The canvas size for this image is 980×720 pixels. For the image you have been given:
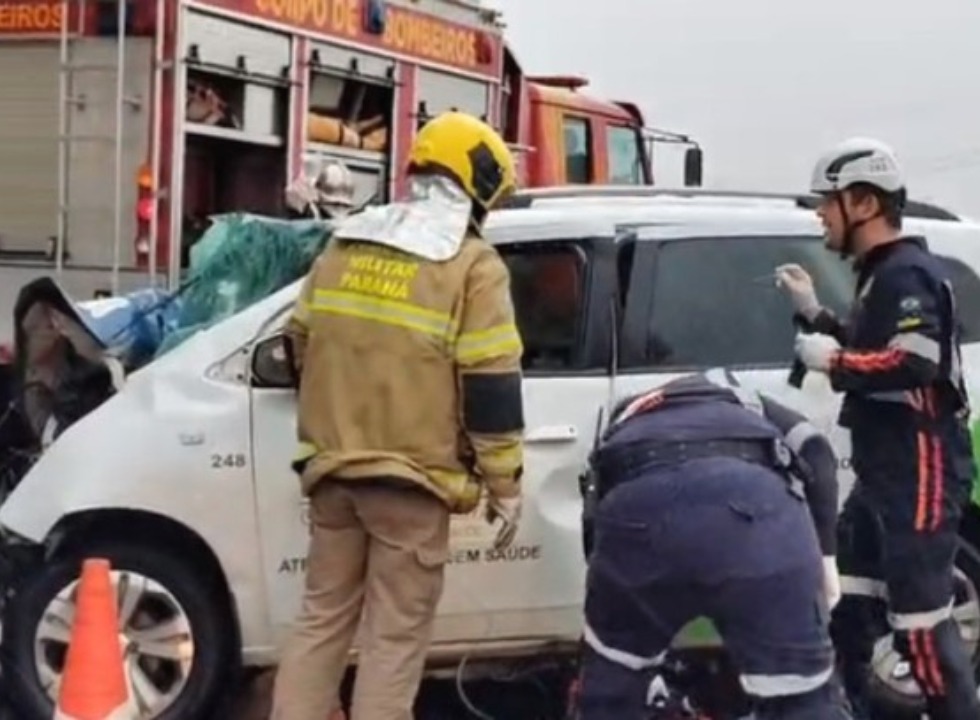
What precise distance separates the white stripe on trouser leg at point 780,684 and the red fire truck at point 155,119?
5.55 meters

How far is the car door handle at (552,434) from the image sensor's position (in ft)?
22.0

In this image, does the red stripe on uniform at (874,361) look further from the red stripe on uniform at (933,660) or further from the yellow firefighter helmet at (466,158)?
the yellow firefighter helmet at (466,158)

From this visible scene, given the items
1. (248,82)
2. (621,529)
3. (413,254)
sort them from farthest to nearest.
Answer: (248,82)
(413,254)
(621,529)

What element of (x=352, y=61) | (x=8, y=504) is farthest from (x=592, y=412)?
(x=352, y=61)

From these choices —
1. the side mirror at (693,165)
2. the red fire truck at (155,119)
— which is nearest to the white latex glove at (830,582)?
the red fire truck at (155,119)

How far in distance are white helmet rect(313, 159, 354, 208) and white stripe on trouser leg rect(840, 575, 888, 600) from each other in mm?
3863

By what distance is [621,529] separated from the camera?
15.2 ft

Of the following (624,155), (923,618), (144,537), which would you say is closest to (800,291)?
(923,618)

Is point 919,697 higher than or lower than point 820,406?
lower

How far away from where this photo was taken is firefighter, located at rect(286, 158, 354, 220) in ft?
31.3

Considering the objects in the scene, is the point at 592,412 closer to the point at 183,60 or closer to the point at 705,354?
the point at 705,354

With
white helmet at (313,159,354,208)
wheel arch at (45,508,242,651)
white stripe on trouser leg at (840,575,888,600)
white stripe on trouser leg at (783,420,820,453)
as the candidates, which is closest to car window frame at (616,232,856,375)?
white stripe on trouser leg at (840,575,888,600)

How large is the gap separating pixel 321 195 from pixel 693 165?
4757mm

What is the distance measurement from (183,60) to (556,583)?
3953mm
